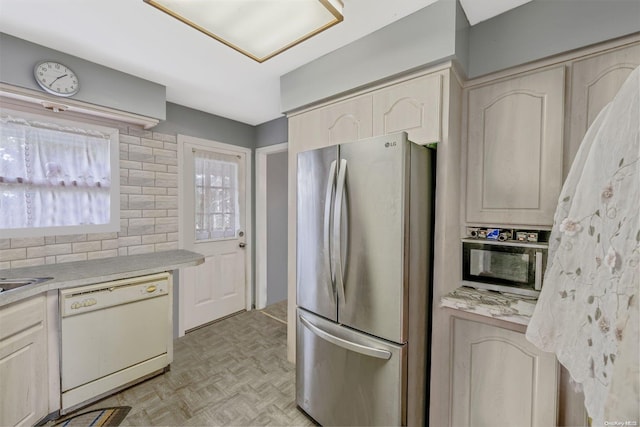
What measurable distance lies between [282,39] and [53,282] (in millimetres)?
1989

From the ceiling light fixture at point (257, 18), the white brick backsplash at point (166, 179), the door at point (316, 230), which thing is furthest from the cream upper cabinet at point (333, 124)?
the white brick backsplash at point (166, 179)

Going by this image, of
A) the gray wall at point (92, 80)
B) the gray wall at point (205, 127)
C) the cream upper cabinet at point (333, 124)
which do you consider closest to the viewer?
the gray wall at point (92, 80)

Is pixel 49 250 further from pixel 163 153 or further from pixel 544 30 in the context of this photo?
pixel 544 30

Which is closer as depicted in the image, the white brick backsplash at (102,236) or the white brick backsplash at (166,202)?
the white brick backsplash at (102,236)

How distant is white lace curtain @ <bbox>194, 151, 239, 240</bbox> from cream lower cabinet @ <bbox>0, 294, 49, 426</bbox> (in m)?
1.51

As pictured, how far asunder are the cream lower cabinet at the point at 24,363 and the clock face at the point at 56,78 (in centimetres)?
135

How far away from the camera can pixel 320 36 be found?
5.55 ft

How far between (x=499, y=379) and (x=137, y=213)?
117 inches

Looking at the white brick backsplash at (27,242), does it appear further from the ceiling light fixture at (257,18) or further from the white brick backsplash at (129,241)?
the ceiling light fixture at (257,18)

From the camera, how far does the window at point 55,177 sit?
188 centimetres

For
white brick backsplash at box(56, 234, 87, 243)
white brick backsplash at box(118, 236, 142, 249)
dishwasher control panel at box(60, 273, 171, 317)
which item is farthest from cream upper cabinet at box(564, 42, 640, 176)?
white brick backsplash at box(56, 234, 87, 243)

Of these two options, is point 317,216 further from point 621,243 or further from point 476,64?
point 476,64

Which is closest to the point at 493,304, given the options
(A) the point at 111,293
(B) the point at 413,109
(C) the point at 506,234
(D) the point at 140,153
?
(C) the point at 506,234

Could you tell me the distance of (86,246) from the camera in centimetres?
220
